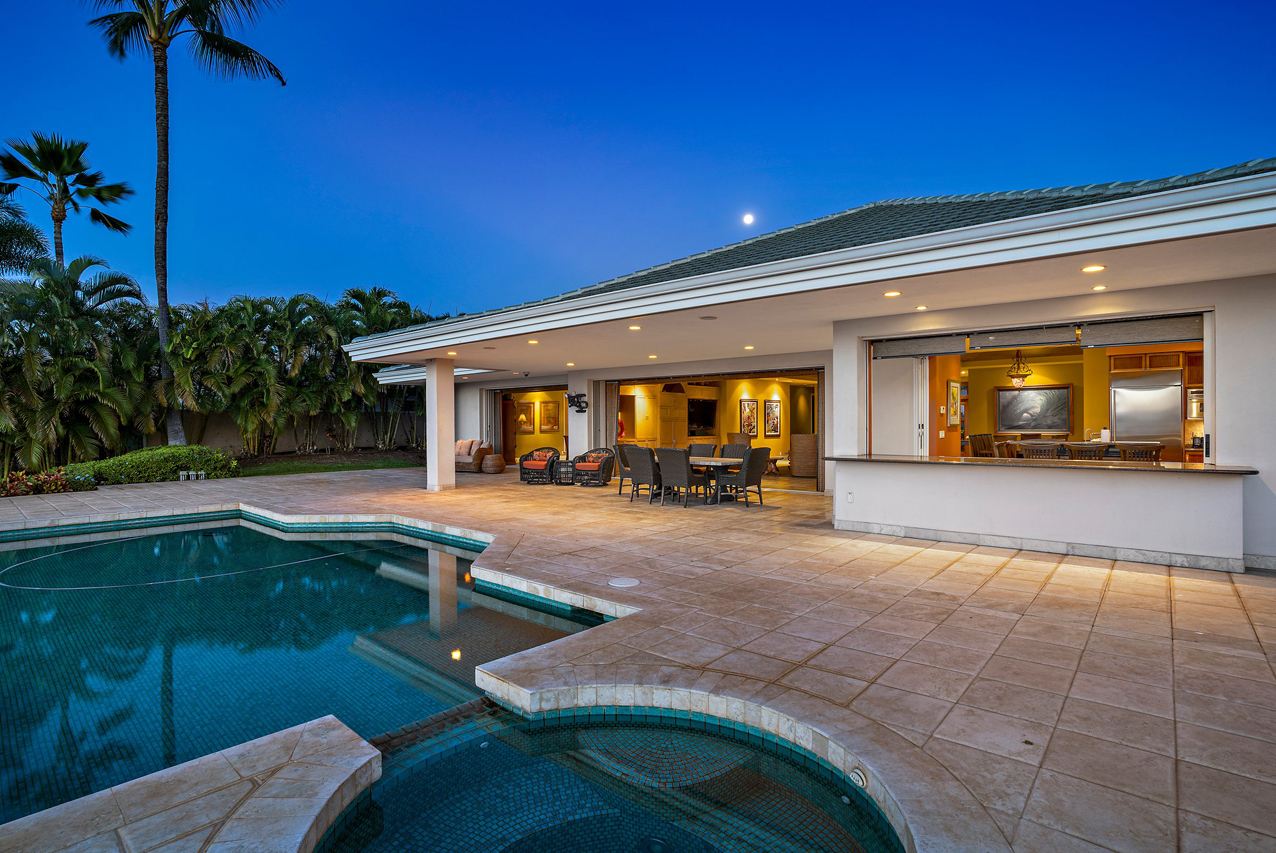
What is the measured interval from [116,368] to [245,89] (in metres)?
Result: 45.9

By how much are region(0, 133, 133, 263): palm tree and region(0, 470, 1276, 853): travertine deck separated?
18472 mm

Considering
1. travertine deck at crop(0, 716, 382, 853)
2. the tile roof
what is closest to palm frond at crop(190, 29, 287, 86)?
the tile roof

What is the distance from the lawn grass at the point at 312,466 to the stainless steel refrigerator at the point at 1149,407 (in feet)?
56.2

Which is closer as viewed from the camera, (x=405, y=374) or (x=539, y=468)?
(x=539, y=468)

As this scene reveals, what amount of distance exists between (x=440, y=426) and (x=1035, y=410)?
12002 millimetres

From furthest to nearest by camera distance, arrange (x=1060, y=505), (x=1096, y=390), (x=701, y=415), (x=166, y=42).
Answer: (x=701, y=415), (x=166, y=42), (x=1096, y=390), (x=1060, y=505)

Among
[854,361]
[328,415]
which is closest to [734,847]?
[854,361]

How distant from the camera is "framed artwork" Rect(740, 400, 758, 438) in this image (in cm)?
1717

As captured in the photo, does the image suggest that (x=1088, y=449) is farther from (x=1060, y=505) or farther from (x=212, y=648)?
(x=212, y=648)

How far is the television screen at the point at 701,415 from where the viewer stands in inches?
697

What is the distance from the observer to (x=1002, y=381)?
13023 mm

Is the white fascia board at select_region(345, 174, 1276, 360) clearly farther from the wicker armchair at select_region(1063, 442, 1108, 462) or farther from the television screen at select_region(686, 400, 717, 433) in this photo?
the television screen at select_region(686, 400, 717, 433)

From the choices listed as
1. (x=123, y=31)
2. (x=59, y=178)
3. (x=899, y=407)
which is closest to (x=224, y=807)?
(x=899, y=407)

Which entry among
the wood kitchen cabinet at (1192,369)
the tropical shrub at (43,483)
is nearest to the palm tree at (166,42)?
the tropical shrub at (43,483)
